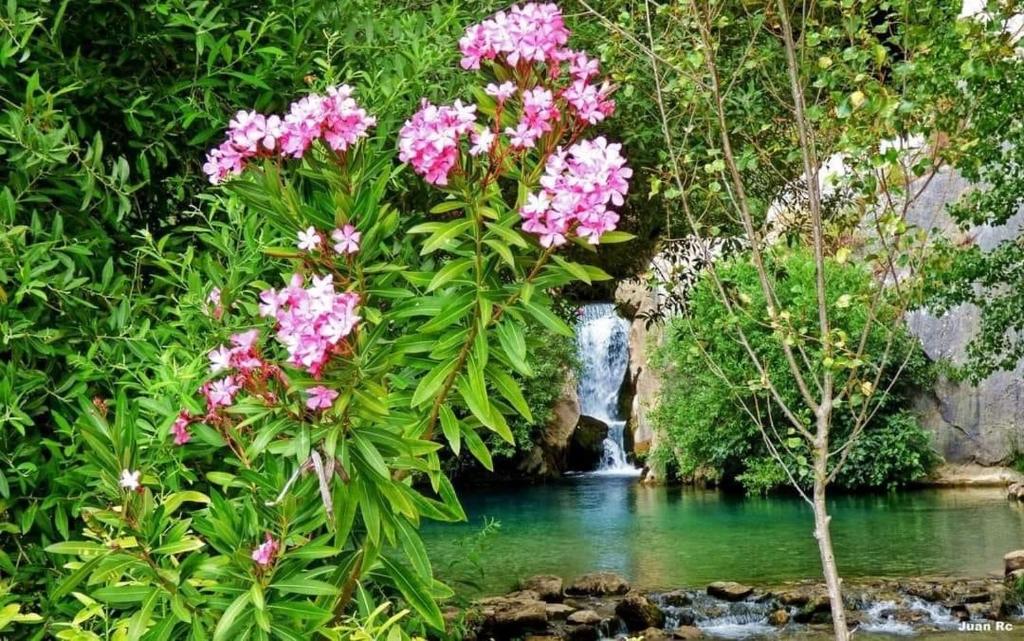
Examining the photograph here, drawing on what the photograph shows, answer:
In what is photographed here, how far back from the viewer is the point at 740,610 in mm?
10430

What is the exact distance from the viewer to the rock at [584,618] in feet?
32.5

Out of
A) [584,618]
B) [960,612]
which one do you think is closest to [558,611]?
[584,618]

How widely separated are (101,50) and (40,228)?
87 centimetres

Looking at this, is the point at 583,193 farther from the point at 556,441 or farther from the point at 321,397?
the point at 556,441

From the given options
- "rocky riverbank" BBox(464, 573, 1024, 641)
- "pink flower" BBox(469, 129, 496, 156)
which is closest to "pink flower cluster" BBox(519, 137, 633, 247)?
"pink flower" BBox(469, 129, 496, 156)

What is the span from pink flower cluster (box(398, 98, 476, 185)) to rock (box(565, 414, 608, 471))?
22.4 meters

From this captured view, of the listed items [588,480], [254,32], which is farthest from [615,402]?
[254,32]

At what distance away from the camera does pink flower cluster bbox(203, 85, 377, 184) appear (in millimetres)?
2146

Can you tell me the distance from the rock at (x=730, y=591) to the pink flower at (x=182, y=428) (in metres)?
9.20

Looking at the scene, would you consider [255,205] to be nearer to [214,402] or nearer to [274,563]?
[214,402]

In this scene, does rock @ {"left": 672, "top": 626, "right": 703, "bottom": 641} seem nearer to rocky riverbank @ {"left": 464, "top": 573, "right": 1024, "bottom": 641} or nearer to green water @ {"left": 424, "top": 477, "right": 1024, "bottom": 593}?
rocky riverbank @ {"left": 464, "top": 573, "right": 1024, "bottom": 641}

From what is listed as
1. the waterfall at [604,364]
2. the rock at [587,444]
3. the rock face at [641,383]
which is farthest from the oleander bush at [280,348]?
the waterfall at [604,364]

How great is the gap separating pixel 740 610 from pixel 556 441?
13.1 m

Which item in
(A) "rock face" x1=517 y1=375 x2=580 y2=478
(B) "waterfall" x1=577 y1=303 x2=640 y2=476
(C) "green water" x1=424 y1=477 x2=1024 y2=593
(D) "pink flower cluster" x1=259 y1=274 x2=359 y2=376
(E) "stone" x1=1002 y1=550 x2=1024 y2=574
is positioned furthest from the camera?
(B) "waterfall" x1=577 y1=303 x2=640 y2=476
